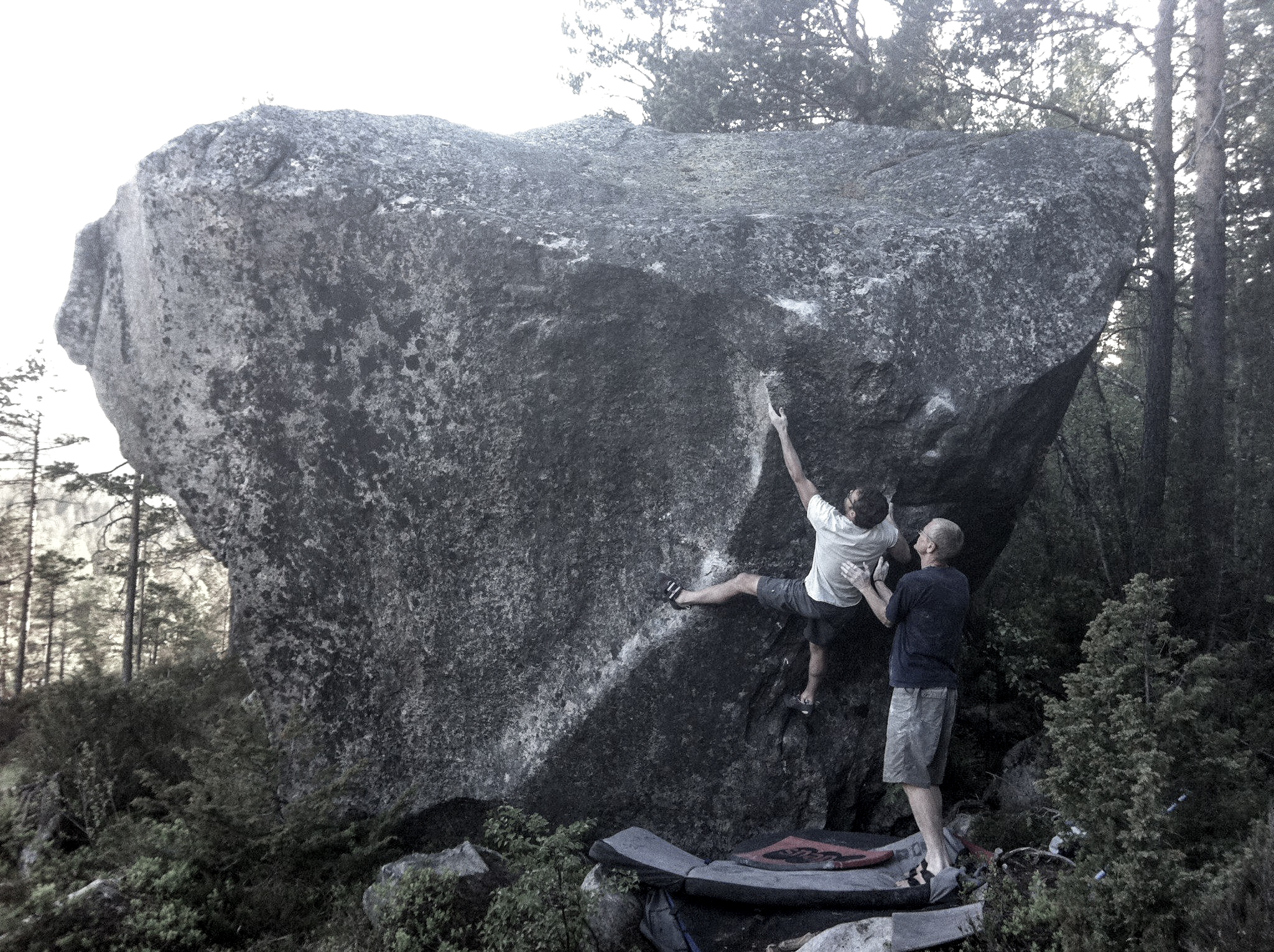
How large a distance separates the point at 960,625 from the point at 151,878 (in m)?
5.29

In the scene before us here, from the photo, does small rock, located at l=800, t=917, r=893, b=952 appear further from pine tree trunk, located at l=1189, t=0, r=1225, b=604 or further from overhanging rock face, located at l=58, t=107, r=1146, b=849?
pine tree trunk, located at l=1189, t=0, r=1225, b=604

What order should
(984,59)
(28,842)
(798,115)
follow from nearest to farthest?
(28,842) < (984,59) < (798,115)

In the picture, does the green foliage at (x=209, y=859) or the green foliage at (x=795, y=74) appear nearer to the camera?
the green foliage at (x=209, y=859)

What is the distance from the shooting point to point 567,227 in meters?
6.36

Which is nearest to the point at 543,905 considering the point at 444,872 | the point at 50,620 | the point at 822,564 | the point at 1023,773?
the point at 444,872

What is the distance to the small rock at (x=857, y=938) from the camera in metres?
4.37

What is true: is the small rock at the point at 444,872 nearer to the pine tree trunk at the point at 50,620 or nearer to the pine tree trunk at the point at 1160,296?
the pine tree trunk at the point at 1160,296

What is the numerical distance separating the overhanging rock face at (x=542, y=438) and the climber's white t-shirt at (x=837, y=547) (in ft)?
1.14

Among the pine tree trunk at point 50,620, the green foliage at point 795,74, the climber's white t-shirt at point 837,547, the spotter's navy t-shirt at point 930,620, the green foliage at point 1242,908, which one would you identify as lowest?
the pine tree trunk at point 50,620

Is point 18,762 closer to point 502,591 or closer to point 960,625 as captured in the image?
point 502,591

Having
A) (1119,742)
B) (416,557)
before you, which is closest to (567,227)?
(416,557)

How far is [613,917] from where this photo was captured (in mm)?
5238

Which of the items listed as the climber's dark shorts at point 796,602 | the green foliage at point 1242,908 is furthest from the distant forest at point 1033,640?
the climber's dark shorts at point 796,602

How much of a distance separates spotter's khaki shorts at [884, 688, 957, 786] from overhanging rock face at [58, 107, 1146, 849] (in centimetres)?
95
